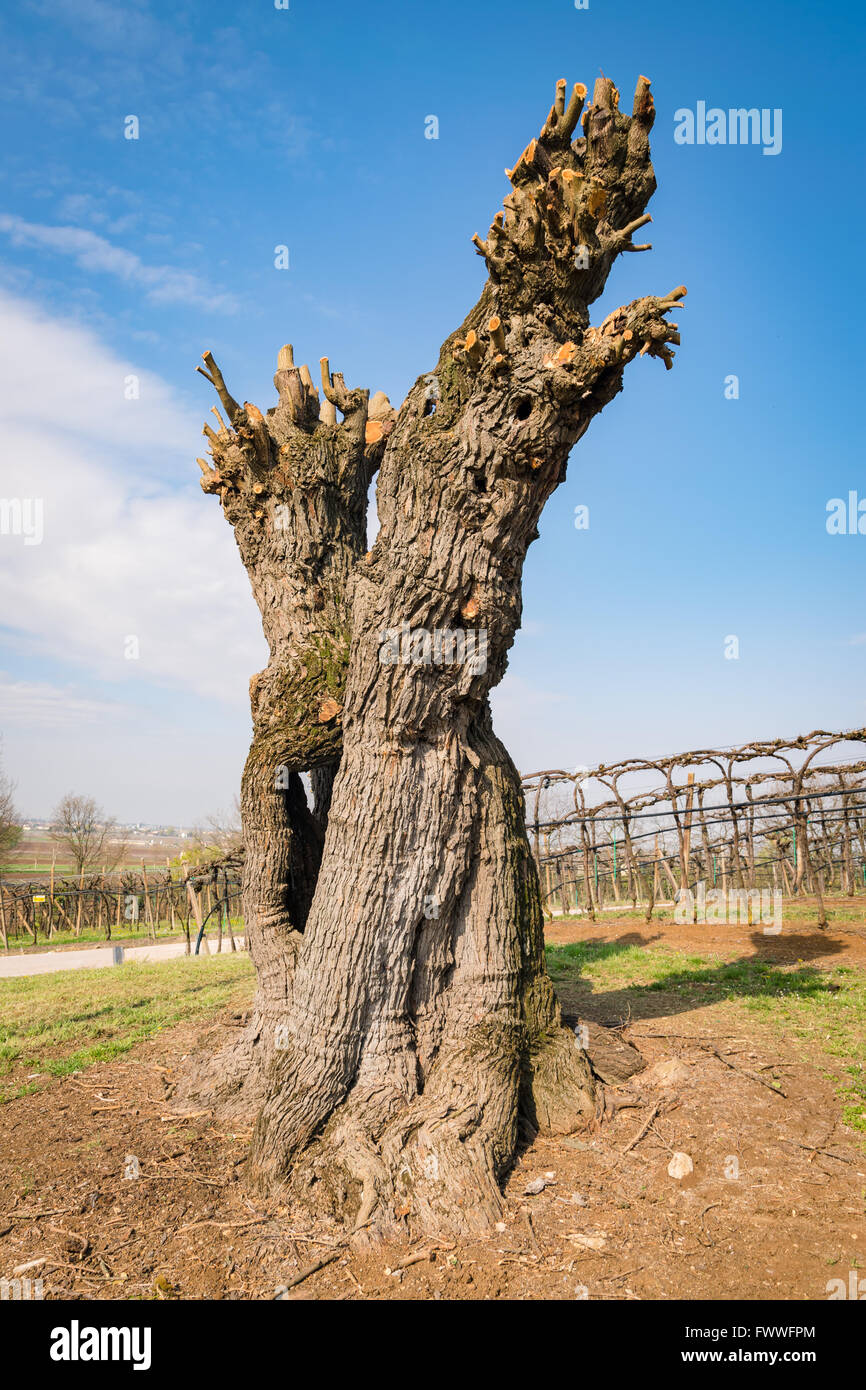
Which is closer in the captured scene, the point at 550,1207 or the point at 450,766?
the point at 550,1207

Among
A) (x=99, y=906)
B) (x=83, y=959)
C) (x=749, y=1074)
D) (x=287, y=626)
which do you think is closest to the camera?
(x=749, y=1074)

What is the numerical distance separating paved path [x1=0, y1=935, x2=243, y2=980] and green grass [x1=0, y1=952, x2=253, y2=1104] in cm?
197

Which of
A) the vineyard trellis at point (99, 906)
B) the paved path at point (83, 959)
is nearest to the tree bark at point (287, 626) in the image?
the paved path at point (83, 959)

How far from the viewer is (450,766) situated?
4270mm

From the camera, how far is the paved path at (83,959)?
46.0 feet

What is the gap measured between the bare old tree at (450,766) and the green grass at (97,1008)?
268cm

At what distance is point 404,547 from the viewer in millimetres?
4070

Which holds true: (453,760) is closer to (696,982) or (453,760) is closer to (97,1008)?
(696,982)

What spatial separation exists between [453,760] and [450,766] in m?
0.04

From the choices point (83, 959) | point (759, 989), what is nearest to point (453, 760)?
point (759, 989)

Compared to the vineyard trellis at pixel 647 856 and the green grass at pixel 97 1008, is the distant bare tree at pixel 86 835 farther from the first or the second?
the green grass at pixel 97 1008
